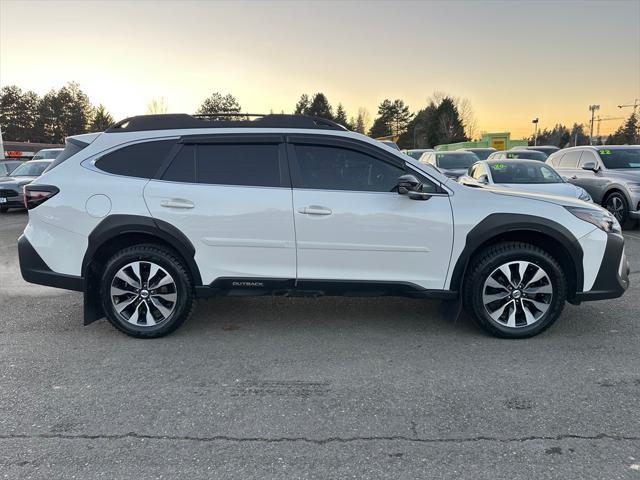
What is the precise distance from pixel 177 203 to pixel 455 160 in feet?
41.1

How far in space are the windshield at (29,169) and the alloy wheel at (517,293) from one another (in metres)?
14.9

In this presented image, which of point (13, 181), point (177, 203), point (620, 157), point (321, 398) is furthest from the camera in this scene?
point (13, 181)

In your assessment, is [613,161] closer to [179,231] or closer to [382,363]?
[382,363]

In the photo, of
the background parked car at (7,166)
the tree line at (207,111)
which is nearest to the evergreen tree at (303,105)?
the tree line at (207,111)

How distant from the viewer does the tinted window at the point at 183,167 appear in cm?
412

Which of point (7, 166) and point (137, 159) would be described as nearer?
point (137, 159)

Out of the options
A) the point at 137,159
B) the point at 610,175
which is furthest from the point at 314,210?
the point at 610,175

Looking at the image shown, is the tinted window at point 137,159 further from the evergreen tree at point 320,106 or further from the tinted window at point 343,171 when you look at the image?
the evergreen tree at point 320,106

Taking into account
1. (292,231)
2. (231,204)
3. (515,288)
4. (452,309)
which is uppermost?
(231,204)

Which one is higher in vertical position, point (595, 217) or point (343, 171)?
point (343, 171)

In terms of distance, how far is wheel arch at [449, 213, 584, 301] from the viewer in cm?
397

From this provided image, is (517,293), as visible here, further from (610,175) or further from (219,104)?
(219,104)

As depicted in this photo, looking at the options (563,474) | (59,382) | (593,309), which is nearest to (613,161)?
(593,309)

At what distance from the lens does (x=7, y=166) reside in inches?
621
